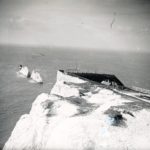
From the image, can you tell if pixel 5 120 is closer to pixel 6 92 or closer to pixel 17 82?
pixel 6 92

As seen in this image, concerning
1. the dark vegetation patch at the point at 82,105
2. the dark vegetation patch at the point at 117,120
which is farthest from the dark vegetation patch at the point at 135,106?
the dark vegetation patch at the point at 82,105

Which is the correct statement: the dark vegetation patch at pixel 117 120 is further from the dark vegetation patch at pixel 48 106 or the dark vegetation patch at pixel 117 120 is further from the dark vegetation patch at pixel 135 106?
the dark vegetation patch at pixel 48 106

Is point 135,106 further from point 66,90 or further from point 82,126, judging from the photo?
point 66,90

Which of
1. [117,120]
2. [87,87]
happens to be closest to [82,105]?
[117,120]

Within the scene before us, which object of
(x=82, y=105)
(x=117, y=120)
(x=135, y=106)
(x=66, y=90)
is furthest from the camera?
(x=66, y=90)

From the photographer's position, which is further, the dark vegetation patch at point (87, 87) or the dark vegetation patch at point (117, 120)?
the dark vegetation patch at point (87, 87)

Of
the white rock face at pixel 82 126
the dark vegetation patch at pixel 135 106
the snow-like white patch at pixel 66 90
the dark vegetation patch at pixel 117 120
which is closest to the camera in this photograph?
the white rock face at pixel 82 126

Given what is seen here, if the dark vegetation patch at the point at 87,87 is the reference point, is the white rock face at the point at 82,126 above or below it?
below

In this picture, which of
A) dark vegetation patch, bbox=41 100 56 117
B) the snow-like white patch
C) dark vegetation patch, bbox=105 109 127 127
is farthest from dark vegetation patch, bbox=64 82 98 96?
dark vegetation patch, bbox=105 109 127 127

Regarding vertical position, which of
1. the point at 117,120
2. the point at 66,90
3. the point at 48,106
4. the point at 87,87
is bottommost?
the point at 48,106
